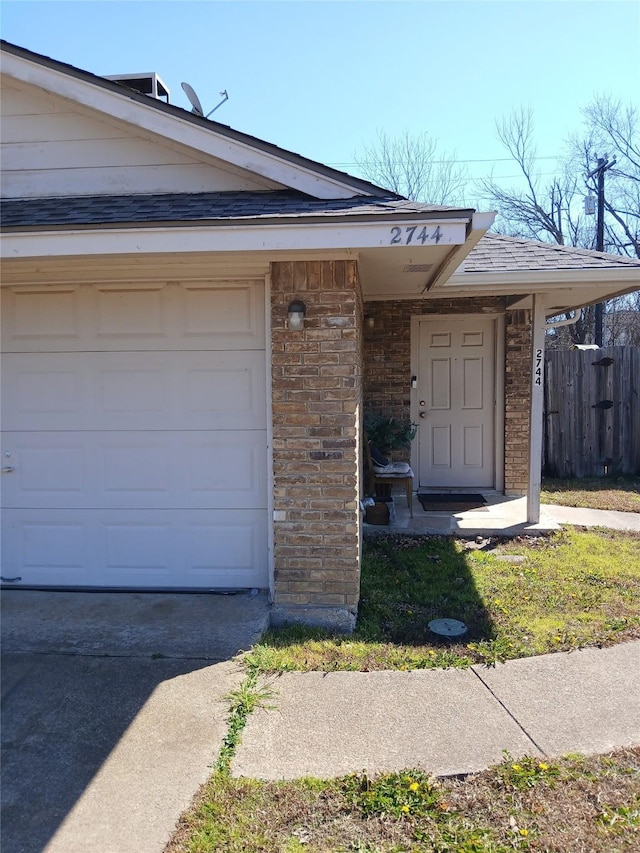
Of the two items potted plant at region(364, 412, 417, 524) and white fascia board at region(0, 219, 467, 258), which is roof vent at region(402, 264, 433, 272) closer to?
white fascia board at region(0, 219, 467, 258)

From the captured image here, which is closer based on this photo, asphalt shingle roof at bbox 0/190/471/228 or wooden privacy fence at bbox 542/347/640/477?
asphalt shingle roof at bbox 0/190/471/228

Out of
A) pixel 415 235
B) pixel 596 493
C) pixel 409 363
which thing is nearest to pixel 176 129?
pixel 415 235

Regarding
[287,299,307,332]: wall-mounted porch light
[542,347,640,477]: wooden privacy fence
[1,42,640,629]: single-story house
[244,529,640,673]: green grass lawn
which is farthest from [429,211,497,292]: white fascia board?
[542,347,640,477]: wooden privacy fence

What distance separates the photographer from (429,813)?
2340 millimetres

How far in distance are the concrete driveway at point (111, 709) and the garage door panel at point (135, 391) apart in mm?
1314

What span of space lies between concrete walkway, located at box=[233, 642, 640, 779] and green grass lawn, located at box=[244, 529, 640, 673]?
197mm

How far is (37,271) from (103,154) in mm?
1046

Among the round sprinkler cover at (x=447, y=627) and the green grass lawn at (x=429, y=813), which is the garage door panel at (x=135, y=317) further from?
the green grass lawn at (x=429, y=813)

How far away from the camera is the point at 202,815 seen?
235 cm

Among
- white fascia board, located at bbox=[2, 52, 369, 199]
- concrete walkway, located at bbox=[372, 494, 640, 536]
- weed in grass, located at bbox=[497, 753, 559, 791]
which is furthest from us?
concrete walkway, located at bbox=[372, 494, 640, 536]

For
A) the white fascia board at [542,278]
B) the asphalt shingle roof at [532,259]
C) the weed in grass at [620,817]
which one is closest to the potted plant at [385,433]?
the white fascia board at [542,278]

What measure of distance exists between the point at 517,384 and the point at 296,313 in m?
4.71

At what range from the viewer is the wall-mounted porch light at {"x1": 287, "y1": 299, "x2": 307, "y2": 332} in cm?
399

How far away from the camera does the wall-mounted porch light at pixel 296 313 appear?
3986 mm
